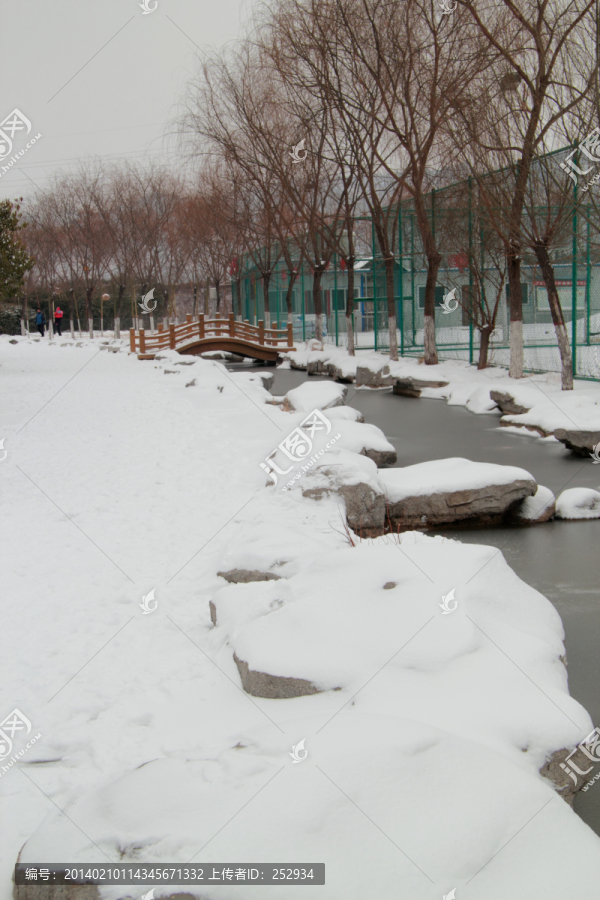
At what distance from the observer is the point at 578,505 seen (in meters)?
7.99

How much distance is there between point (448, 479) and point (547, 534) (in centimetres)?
111

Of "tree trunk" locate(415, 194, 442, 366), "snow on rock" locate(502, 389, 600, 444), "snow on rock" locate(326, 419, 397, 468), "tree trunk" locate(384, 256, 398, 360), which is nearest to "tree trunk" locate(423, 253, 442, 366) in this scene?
"tree trunk" locate(415, 194, 442, 366)

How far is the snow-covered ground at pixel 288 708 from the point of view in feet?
8.25

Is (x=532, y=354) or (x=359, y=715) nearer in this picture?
(x=359, y=715)

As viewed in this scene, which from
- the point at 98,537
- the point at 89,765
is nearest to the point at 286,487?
the point at 98,537

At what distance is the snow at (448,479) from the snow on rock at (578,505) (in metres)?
0.39

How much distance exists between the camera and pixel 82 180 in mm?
46500

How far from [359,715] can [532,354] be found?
21.7 m

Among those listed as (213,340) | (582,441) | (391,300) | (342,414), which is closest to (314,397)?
(342,414)

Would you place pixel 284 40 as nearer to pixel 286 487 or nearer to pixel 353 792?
pixel 286 487

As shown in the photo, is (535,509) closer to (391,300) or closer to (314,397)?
(314,397)

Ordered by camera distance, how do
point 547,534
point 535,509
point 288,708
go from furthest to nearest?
point 535,509, point 547,534, point 288,708

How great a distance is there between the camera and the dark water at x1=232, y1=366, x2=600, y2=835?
4.70m

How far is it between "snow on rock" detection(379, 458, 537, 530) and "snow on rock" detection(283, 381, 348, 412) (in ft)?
18.6
